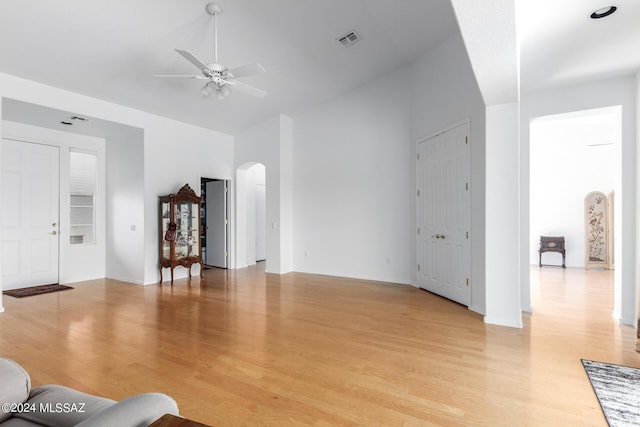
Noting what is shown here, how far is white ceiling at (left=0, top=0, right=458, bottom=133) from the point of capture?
3639 mm

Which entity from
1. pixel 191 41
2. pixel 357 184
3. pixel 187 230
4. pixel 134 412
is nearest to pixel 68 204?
pixel 187 230

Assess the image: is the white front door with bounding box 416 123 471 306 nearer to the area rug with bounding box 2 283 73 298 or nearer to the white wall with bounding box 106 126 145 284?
the white wall with bounding box 106 126 145 284

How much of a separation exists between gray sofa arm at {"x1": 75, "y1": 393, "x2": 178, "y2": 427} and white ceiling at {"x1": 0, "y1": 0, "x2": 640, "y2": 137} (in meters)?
2.60

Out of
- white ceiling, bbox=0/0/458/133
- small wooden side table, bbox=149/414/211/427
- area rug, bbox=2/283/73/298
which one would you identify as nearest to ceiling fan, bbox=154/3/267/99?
white ceiling, bbox=0/0/458/133

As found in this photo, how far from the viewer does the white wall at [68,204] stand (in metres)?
5.68

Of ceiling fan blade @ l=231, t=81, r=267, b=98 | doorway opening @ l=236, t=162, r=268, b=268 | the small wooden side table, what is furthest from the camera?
doorway opening @ l=236, t=162, r=268, b=268

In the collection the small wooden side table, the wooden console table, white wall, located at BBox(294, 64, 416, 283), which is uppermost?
white wall, located at BBox(294, 64, 416, 283)

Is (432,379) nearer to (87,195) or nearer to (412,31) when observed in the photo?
(412,31)

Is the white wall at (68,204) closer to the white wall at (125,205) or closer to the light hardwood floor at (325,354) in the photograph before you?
the white wall at (125,205)

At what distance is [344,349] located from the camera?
3.12 metres

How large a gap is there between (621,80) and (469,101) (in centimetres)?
170

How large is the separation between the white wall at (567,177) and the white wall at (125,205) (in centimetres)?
864

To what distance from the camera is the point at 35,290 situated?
A: 5.42m

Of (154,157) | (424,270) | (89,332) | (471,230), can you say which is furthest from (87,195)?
(471,230)
